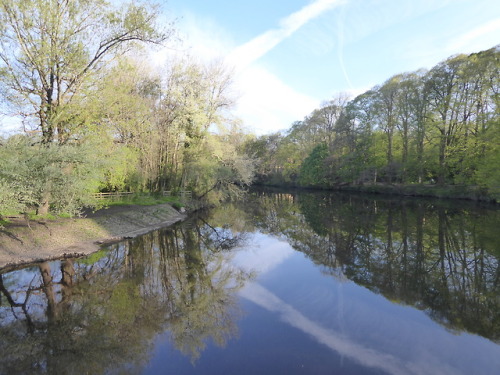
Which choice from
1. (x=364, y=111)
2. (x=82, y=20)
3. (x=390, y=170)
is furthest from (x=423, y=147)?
(x=82, y=20)

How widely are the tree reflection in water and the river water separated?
0.04 m

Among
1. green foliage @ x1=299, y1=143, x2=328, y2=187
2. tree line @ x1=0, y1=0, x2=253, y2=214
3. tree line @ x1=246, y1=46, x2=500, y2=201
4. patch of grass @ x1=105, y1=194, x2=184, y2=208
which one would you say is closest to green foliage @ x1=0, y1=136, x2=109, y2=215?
tree line @ x1=0, y1=0, x2=253, y2=214

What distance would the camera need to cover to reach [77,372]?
18.0ft

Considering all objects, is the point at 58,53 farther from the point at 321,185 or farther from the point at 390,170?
the point at 321,185

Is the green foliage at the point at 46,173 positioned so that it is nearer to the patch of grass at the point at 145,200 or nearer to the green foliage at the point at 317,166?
the patch of grass at the point at 145,200

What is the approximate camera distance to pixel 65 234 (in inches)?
543

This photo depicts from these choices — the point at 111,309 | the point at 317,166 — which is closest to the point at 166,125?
the point at 111,309

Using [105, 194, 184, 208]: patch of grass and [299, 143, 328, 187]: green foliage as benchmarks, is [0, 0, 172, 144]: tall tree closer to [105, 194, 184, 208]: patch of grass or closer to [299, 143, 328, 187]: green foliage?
[105, 194, 184, 208]: patch of grass

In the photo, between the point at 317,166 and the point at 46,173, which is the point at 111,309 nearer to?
the point at 46,173

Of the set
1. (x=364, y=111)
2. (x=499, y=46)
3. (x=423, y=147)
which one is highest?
(x=499, y=46)

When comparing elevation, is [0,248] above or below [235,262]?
above

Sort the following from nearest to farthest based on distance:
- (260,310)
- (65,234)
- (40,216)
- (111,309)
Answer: (111,309)
(260,310)
(65,234)
(40,216)

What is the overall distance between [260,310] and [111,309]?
171 inches

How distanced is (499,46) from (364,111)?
19.2m
